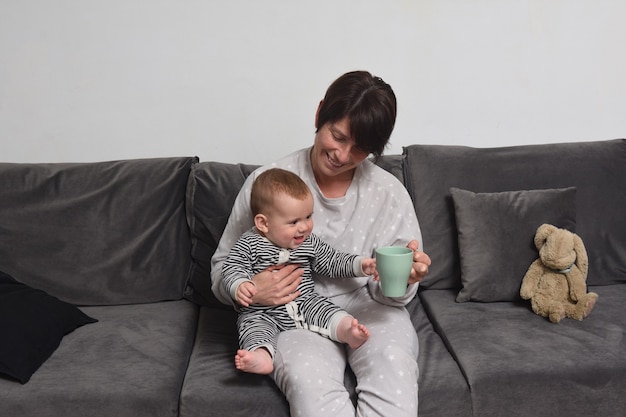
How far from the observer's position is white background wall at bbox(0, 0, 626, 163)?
264 cm

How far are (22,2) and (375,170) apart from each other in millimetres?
1534

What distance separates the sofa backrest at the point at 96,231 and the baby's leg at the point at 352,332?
0.81 metres

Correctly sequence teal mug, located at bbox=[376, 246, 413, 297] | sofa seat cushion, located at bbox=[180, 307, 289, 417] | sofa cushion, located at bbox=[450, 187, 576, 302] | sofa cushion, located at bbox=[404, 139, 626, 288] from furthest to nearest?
1. sofa cushion, located at bbox=[404, 139, 626, 288]
2. sofa cushion, located at bbox=[450, 187, 576, 302]
3. sofa seat cushion, located at bbox=[180, 307, 289, 417]
4. teal mug, located at bbox=[376, 246, 413, 297]

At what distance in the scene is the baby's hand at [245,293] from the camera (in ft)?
5.69

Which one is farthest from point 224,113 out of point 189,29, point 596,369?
point 596,369

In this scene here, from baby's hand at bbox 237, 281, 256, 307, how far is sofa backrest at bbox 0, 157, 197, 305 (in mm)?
729

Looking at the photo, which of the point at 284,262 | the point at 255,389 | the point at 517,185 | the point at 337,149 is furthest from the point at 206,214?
the point at 517,185

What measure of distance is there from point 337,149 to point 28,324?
3.43 ft

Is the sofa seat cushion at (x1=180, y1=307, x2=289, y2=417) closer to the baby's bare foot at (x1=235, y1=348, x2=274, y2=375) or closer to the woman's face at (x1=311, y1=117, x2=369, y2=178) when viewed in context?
the baby's bare foot at (x1=235, y1=348, x2=274, y2=375)

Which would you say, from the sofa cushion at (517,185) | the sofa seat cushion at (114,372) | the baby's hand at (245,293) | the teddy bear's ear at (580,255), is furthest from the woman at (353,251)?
the teddy bear's ear at (580,255)

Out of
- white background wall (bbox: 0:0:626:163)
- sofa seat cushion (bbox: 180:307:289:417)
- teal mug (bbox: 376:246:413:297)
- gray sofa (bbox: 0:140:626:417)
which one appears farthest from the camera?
white background wall (bbox: 0:0:626:163)

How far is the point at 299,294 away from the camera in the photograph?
192cm

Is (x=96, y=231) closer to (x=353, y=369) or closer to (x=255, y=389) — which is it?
(x=255, y=389)

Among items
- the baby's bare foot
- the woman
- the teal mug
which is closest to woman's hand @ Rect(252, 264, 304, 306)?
the woman
